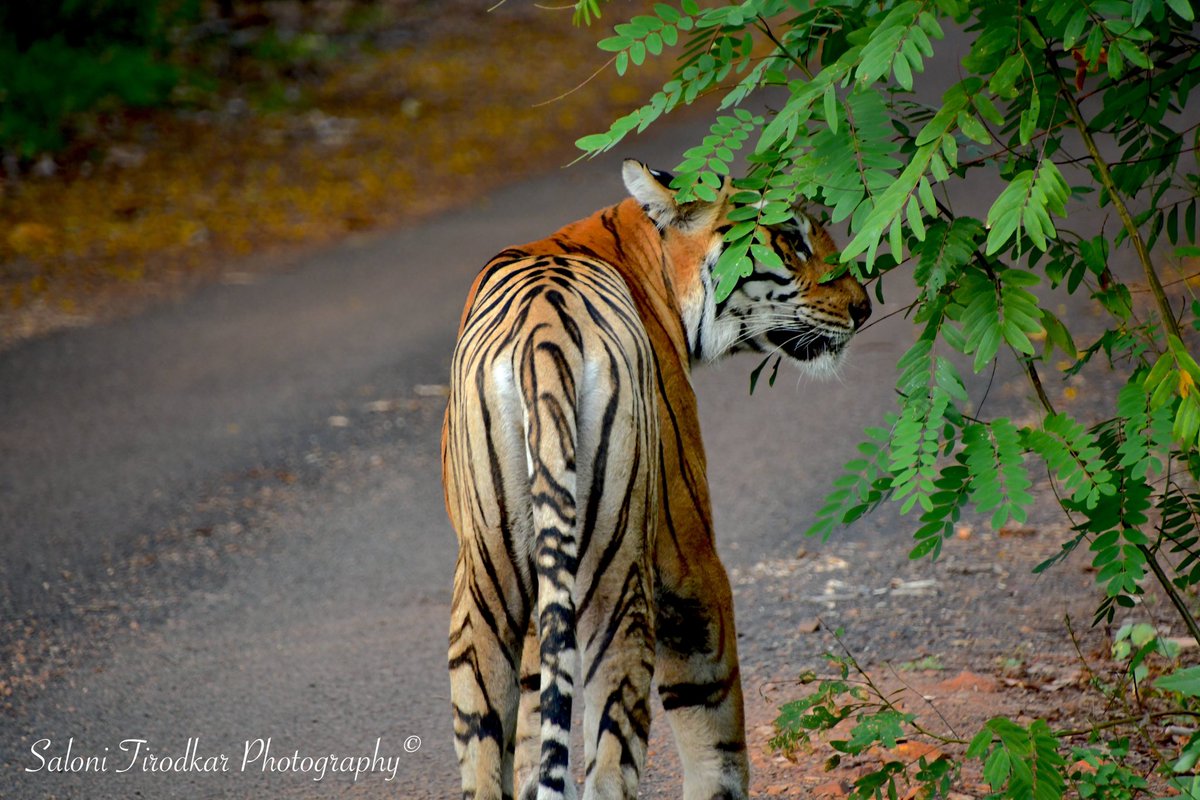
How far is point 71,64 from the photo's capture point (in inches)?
493

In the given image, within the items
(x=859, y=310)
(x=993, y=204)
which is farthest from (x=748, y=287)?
(x=993, y=204)

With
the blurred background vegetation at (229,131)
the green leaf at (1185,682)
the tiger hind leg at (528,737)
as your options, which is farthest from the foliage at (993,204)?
the blurred background vegetation at (229,131)

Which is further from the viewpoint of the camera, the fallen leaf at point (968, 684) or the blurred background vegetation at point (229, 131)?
the blurred background vegetation at point (229, 131)

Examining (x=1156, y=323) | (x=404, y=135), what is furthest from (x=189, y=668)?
(x=404, y=135)

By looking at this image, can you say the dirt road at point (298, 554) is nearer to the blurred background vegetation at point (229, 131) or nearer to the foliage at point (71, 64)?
the blurred background vegetation at point (229, 131)

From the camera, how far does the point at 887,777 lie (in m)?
3.47

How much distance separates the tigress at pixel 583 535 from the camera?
311 cm

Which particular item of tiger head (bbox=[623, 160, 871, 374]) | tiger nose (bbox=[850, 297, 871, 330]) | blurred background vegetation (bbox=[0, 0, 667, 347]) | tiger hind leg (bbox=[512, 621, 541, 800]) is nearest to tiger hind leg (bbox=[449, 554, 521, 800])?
tiger hind leg (bbox=[512, 621, 541, 800])

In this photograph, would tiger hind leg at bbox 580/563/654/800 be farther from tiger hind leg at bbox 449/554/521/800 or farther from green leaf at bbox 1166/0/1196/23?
green leaf at bbox 1166/0/1196/23

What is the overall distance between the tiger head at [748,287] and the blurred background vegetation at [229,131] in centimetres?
681

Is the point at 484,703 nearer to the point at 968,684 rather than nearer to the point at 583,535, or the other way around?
the point at 583,535

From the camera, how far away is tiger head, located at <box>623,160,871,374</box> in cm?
400

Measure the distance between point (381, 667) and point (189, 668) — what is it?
0.82 metres

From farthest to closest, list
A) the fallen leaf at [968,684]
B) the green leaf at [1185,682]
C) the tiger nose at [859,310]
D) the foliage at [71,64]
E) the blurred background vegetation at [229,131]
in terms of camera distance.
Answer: the foliage at [71,64] → the blurred background vegetation at [229,131] → the fallen leaf at [968,684] → the tiger nose at [859,310] → the green leaf at [1185,682]
